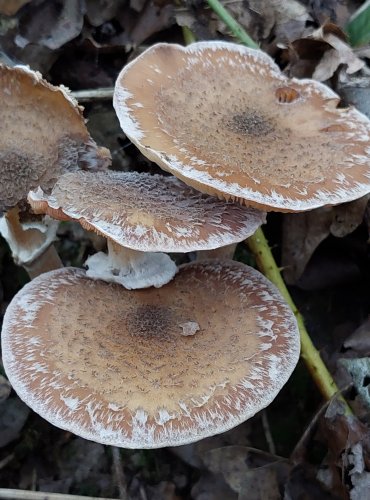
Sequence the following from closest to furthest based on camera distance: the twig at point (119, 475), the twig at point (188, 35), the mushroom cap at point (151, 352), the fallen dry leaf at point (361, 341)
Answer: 1. the mushroom cap at point (151, 352)
2. the twig at point (119, 475)
3. the fallen dry leaf at point (361, 341)
4. the twig at point (188, 35)

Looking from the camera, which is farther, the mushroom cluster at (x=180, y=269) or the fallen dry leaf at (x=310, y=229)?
the fallen dry leaf at (x=310, y=229)

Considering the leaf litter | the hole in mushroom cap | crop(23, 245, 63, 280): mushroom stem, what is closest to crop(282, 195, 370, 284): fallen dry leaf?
the leaf litter

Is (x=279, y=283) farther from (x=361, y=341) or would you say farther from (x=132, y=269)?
(x=132, y=269)

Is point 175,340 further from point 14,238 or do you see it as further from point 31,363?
point 14,238

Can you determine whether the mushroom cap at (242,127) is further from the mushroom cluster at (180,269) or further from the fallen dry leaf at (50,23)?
the fallen dry leaf at (50,23)

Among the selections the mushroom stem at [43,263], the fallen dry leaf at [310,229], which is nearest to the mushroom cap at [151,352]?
the mushroom stem at [43,263]

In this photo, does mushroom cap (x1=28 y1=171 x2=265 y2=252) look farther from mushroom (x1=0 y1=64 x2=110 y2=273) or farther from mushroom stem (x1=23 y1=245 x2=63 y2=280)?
mushroom stem (x1=23 y1=245 x2=63 y2=280)

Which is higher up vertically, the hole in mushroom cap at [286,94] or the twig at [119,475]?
the hole in mushroom cap at [286,94]

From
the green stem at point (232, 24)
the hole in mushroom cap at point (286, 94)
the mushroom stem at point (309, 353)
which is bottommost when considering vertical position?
the mushroom stem at point (309, 353)

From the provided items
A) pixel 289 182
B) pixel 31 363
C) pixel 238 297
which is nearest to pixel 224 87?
pixel 289 182
